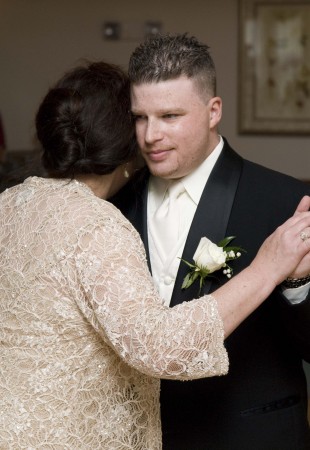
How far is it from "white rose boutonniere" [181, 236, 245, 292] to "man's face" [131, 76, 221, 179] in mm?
256

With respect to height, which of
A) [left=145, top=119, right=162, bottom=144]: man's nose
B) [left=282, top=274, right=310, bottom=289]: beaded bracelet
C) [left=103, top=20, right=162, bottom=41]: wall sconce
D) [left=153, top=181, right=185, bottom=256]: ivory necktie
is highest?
[left=145, top=119, right=162, bottom=144]: man's nose

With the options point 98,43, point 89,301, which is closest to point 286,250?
point 89,301

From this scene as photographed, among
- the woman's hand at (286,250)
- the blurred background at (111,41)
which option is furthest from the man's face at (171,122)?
the blurred background at (111,41)

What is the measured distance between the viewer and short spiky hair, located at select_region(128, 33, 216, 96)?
7.32 ft

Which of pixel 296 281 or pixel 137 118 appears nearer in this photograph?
pixel 296 281

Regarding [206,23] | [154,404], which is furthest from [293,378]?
[206,23]

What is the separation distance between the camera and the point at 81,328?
1957 mm

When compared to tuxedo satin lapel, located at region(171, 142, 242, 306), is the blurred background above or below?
below

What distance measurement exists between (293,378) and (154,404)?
463 mm

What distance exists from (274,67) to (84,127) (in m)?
5.56

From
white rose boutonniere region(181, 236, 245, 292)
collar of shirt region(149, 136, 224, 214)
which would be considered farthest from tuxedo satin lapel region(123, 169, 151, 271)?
white rose boutonniere region(181, 236, 245, 292)

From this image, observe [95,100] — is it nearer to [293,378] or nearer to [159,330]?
[159,330]

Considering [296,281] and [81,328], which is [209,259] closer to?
[296,281]

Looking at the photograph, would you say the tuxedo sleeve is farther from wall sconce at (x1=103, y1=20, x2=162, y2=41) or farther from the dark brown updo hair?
wall sconce at (x1=103, y1=20, x2=162, y2=41)
